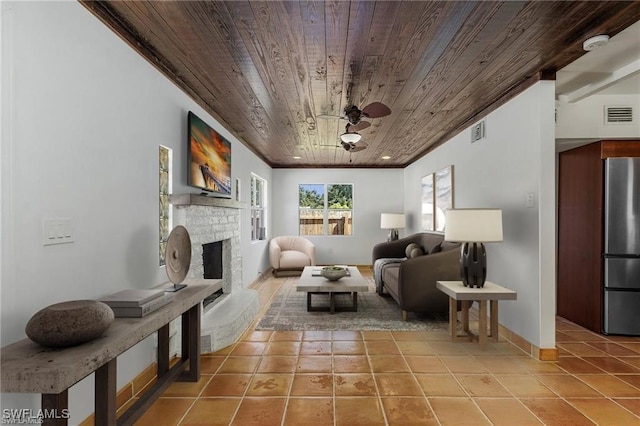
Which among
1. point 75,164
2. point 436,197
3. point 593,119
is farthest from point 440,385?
point 436,197

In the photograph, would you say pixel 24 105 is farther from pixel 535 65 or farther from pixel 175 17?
pixel 535 65

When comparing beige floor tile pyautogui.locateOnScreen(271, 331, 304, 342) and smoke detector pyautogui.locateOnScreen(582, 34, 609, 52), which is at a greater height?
smoke detector pyautogui.locateOnScreen(582, 34, 609, 52)

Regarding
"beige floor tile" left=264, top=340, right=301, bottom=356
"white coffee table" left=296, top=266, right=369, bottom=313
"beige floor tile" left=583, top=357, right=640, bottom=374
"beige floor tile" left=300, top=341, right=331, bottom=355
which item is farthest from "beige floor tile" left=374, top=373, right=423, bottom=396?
"beige floor tile" left=583, top=357, right=640, bottom=374

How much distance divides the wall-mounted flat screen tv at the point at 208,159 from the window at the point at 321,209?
12.2ft

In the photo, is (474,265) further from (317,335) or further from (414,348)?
(317,335)

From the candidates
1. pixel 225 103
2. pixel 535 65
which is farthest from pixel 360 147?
pixel 535 65

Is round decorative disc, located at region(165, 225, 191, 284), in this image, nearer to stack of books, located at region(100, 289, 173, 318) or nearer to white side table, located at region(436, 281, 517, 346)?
stack of books, located at region(100, 289, 173, 318)

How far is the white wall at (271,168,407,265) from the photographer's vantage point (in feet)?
26.1

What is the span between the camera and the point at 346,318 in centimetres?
402

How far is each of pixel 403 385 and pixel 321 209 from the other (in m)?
5.76

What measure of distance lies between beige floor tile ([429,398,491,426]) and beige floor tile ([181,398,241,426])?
1.29 meters

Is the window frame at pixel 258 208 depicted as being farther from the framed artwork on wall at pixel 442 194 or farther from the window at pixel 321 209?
the framed artwork on wall at pixel 442 194

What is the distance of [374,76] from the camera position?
284cm

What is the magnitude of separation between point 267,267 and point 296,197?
1.84 meters
